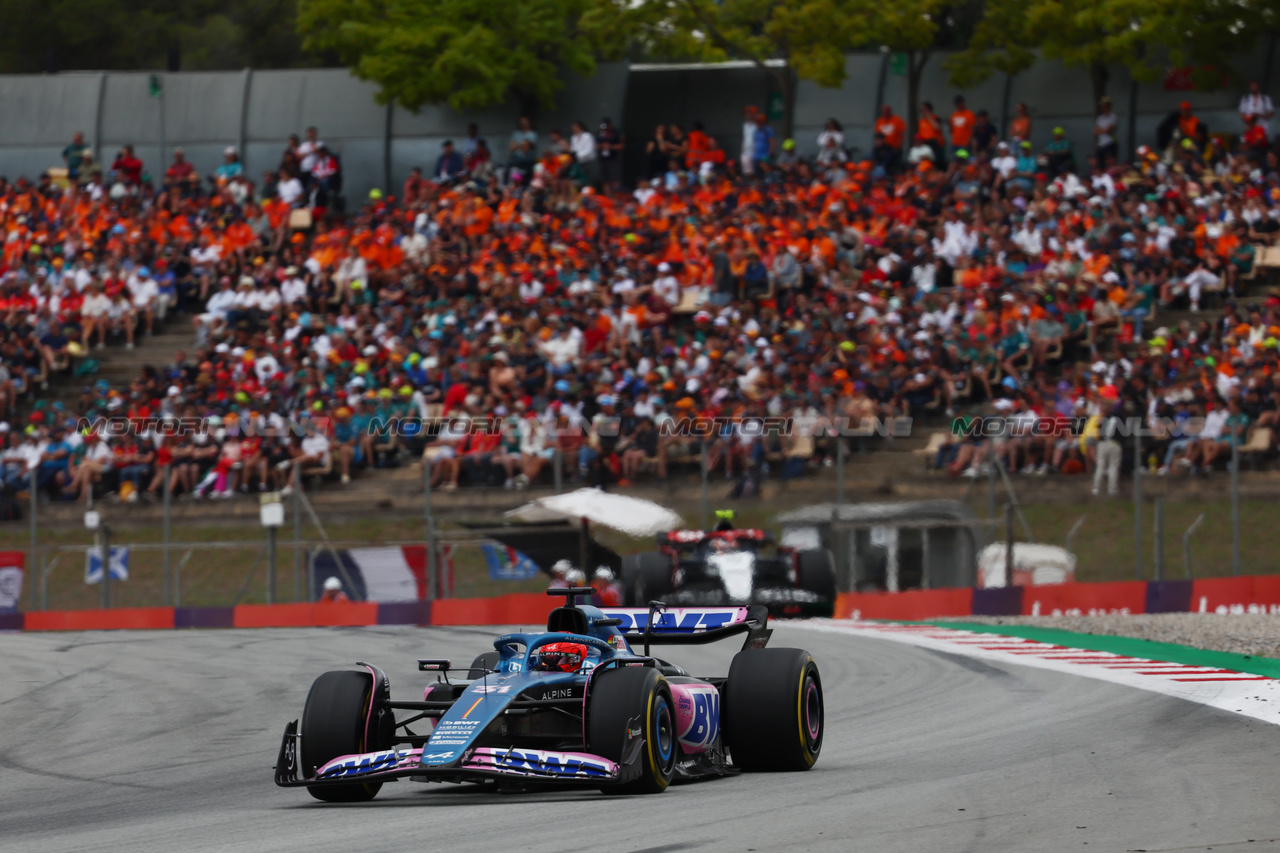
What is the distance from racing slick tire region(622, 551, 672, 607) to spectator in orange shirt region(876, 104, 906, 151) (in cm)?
1347

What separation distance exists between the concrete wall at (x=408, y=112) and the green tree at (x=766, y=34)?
72 cm

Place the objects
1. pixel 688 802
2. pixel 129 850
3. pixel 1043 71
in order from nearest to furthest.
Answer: pixel 129 850, pixel 688 802, pixel 1043 71

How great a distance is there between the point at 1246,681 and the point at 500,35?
2644cm

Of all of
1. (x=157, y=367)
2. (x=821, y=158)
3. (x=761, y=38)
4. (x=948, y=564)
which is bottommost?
(x=948, y=564)

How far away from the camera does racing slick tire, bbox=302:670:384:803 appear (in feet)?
26.4

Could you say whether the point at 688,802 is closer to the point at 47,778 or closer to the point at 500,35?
the point at 47,778

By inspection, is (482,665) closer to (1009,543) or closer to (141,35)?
(1009,543)

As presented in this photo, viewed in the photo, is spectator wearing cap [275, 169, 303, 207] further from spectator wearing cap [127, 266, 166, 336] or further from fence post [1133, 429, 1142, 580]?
fence post [1133, 429, 1142, 580]

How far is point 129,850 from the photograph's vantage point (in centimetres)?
664

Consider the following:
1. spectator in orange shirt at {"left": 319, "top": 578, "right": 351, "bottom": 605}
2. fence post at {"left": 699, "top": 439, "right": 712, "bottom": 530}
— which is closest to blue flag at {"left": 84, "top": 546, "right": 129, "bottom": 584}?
spectator in orange shirt at {"left": 319, "top": 578, "right": 351, "bottom": 605}

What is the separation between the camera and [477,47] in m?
35.1

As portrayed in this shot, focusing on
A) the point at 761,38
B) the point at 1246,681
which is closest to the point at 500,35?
the point at 761,38

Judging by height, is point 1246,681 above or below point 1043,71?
below

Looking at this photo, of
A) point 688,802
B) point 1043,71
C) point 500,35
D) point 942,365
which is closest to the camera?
point 688,802
